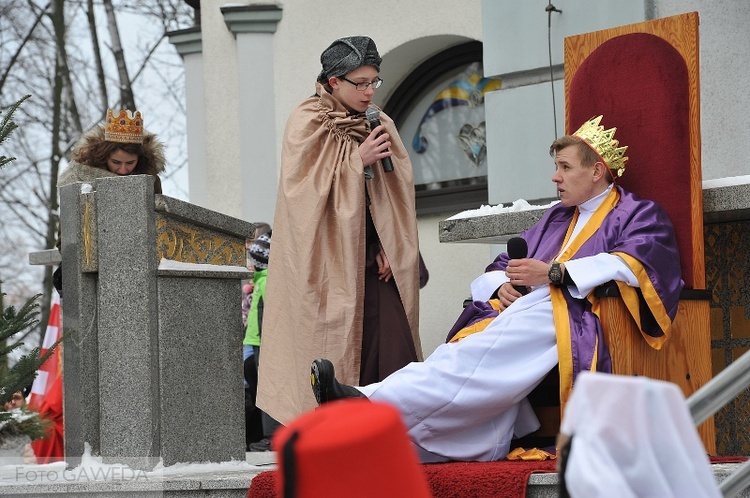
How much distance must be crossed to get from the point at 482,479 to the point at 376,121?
6.93 ft

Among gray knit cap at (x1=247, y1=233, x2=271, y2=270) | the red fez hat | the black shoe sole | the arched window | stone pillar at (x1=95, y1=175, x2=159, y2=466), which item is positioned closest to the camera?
the red fez hat

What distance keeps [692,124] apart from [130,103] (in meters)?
15.2

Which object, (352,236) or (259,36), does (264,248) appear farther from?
(259,36)

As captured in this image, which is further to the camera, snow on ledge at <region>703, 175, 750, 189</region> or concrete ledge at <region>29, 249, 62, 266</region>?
concrete ledge at <region>29, 249, 62, 266</region>

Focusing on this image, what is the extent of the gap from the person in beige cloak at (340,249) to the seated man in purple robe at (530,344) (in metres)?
0.67

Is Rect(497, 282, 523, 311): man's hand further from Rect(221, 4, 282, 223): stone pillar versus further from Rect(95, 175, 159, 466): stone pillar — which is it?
Rect(221, 4, 282, 223): stone pillar

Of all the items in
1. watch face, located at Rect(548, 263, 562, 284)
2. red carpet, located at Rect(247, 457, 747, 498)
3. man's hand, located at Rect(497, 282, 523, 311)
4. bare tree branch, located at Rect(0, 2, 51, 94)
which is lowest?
red carpet, located at Rect(247, 457, 747, 498)

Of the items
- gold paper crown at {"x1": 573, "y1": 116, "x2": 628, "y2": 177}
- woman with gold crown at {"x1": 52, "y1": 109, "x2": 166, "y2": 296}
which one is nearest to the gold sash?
gold paper crown at {"x1": 573, "y1": 116, "x2": 628, "y2": 177}

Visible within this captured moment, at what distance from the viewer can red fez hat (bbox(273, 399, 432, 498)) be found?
1659 mm

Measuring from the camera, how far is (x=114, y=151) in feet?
20.7

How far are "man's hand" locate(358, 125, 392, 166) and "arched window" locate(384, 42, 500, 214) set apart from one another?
5461 mm

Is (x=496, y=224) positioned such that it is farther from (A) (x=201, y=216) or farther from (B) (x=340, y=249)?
(A) (x=201, y=216)

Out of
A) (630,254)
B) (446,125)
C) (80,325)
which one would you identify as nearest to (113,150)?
(80,325)

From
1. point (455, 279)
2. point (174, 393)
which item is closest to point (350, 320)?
point (174, 393)
